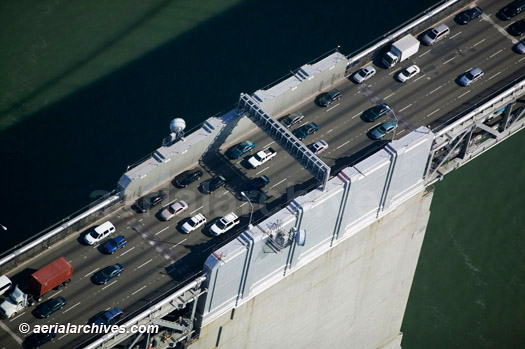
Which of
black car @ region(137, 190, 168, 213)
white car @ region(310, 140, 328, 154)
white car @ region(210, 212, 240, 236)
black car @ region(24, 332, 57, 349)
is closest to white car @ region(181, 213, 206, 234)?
white car @ region(210, 212, 240, 236)

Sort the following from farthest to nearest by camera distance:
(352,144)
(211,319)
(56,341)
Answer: (352,144)
(211,319)
(56,341)

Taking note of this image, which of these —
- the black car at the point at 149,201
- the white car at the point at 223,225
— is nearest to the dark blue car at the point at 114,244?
the black car at the point at 149,201

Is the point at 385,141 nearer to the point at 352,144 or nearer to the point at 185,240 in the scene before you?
the point at 352,144

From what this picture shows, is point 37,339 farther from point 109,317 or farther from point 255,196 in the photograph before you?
point 255,196

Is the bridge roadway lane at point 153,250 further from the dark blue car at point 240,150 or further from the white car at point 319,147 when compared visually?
the dark blue car at point 240,150

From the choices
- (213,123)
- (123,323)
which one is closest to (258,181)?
(213,123)

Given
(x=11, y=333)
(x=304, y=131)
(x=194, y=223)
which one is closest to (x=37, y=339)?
(x=11, y=333)
